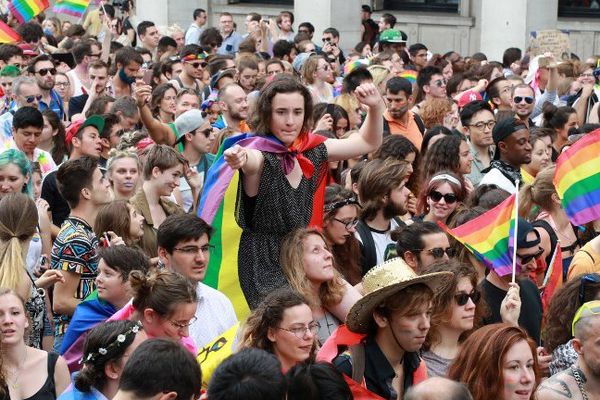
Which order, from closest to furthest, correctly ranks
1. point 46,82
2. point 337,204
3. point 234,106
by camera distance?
point 337,204
point 234,106
point 46,82

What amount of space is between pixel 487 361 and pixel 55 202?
4646 mm

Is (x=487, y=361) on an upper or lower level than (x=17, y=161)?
lower

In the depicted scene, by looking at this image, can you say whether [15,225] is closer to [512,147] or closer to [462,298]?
[462,298]

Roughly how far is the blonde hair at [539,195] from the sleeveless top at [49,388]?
12.1 feet

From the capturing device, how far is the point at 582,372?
5.77 meters

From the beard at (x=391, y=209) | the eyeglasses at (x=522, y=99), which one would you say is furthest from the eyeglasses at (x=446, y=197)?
the eyeglasses at (x=522, y=99)

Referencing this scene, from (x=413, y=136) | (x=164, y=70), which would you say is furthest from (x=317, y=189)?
(x=164, y=70)

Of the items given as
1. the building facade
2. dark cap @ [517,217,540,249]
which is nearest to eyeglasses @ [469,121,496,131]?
dark cap @ [517,217,540,249]

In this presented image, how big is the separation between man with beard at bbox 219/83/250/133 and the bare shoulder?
6.14 metres

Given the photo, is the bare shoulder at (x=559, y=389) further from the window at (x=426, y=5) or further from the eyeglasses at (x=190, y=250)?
the window at (x=426, y=5)

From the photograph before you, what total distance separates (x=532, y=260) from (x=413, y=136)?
4435 millimetres

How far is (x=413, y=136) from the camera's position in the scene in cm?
1182

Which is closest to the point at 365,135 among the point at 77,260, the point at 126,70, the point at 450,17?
the point at 77,260

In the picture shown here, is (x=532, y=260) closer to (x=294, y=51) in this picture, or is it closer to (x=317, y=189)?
(x=317, y=189)
